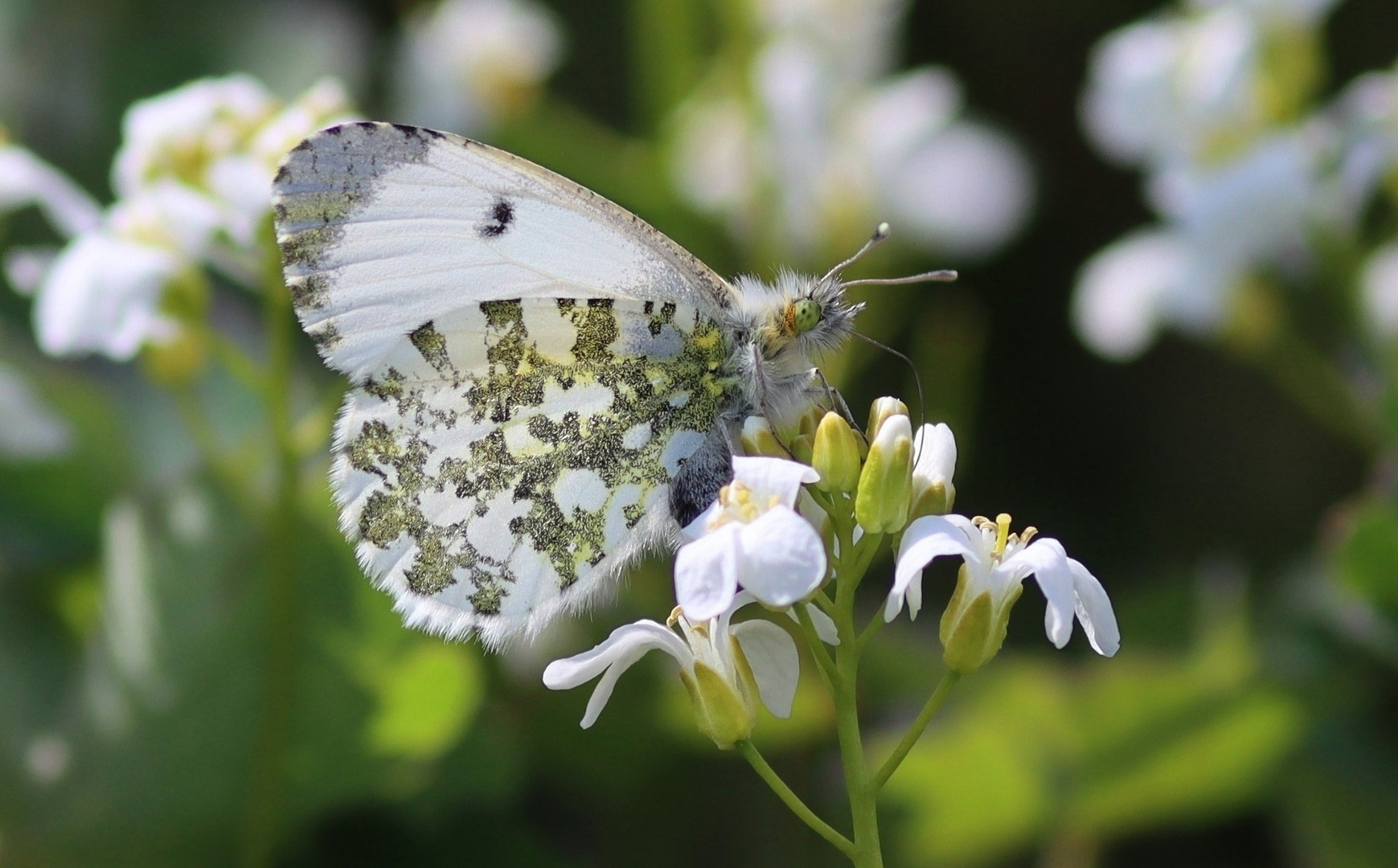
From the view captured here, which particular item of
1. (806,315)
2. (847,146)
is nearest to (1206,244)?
(847,146)

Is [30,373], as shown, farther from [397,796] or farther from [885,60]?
[885,60]

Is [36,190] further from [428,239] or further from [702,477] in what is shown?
[702,477]

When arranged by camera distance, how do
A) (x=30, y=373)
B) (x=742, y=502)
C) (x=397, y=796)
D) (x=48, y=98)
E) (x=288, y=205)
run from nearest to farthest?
(x=742, y=502) < (x=288, y=205) < (x=397, y=796) < (x=30, y=373) < (x=48, y=98)

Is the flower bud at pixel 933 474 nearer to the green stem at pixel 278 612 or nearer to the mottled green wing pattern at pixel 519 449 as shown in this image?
the mottled green wing pattern at pixel 519 449

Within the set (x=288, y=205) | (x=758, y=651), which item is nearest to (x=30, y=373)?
(x=288, y=205)

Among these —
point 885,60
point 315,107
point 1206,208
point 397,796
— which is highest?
point 885,60

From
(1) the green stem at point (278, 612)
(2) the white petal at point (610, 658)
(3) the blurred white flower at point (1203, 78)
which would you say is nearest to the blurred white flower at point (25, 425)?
(1) the green stem at point (278, 612)
